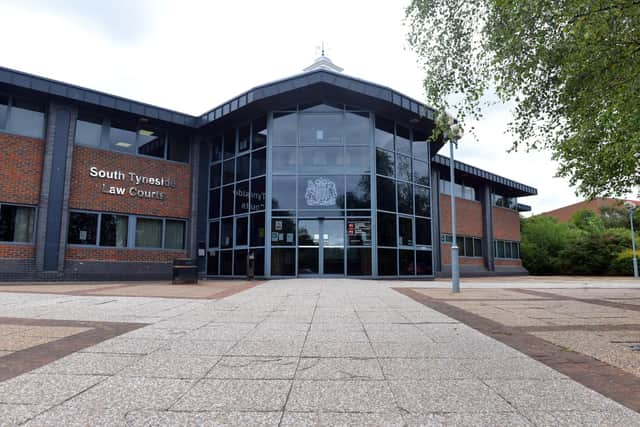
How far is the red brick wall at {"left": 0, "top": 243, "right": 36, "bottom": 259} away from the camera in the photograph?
15297 mm

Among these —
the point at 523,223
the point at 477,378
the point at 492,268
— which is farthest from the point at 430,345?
the point at 523,223

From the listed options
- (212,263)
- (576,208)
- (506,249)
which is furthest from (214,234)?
(576,208)

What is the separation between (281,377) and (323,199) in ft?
45.5

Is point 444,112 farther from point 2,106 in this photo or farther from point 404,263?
point 2,106

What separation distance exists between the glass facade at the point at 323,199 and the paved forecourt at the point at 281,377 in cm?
1025

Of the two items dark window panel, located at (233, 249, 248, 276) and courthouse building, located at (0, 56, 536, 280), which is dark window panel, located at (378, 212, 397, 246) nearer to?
courthouse building, located at (0, 56, 536, 280)

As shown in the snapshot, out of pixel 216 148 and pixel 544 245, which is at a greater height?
pixel 216 148

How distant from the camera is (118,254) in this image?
17.8 m

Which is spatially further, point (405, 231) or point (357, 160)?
point (405, 231)

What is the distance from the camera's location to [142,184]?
18.8m

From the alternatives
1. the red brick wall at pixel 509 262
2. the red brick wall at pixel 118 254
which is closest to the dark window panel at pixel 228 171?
the red brick wall at pixel 118 254

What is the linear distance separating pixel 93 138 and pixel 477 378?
18.4 meters

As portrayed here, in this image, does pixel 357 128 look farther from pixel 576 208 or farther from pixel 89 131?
pixel 576 208

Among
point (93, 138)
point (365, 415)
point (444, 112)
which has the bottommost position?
point (365, 415)
